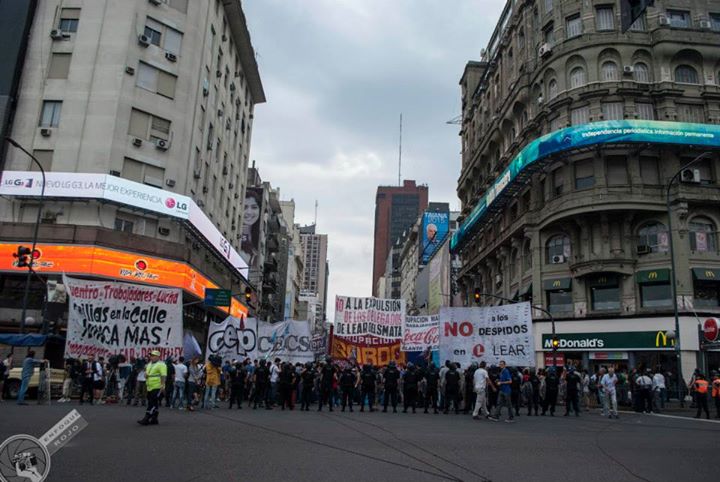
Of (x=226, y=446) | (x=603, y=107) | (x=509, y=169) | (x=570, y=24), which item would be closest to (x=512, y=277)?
(x=509, y=169)

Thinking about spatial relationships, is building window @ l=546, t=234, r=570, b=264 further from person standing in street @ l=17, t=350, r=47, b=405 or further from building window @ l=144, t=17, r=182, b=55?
person standing in street @ l=17, t=350, r=47, b=405

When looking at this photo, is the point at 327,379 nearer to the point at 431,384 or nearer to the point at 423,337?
the point at 431,384

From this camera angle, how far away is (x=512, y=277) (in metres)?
45.0

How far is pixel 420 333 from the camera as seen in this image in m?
27.8

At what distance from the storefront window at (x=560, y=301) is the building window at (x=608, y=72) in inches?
563

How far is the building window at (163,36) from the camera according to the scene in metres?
35.8

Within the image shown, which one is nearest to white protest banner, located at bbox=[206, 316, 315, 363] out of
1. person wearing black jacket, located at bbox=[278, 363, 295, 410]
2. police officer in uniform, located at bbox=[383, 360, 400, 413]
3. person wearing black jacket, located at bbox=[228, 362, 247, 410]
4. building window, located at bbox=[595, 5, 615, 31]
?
person wearing black jacket, located at bbox=[278, 363, 295, 410]

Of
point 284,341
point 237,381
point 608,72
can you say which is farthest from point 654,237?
point 237,381

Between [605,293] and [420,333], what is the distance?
49.9ft

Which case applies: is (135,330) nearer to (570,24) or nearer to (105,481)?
(105,481)

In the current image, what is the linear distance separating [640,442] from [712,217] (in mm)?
27910

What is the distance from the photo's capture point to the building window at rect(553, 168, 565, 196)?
126 ft

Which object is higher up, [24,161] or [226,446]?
[24,161]

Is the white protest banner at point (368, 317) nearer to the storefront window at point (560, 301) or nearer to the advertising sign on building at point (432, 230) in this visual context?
the storefront window at point (560, 301)
